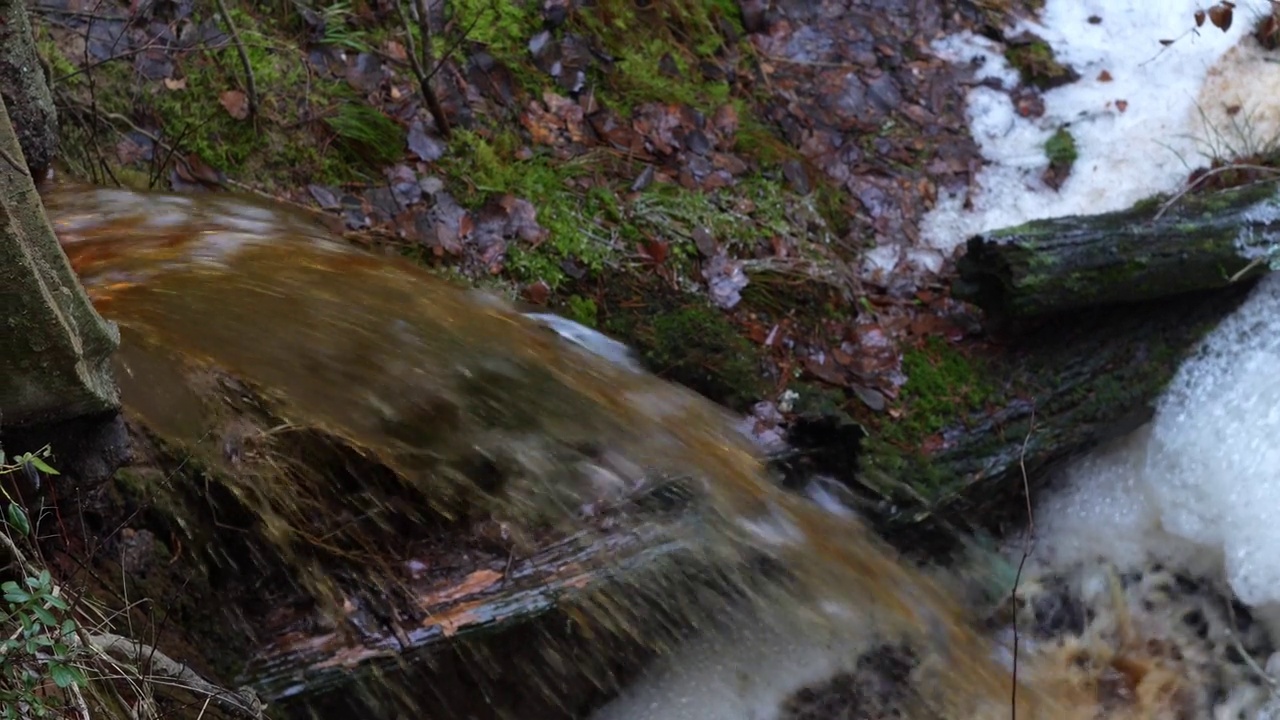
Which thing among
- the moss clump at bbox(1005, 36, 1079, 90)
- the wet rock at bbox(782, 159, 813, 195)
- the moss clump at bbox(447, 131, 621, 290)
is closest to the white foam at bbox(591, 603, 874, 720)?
the moss clump at bbox(447, 131, 621, 290)

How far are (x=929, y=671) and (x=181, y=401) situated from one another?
2.65 metres

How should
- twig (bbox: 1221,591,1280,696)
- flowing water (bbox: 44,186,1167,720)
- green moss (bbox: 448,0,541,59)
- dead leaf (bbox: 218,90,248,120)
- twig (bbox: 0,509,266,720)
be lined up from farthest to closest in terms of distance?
green moss (bbox: 448,0,541,59) < dead leaf (bbox: 218,90,248,120) < twig (bbox: 1221,591,1280,696) < flowing water (bbox: 44,186,1167,720) < twig (bbox: 0,509,266,720)

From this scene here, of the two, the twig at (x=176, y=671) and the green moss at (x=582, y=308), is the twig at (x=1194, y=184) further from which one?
the twig at (x=176, y=671)

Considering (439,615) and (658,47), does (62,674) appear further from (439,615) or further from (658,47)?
(658,47)

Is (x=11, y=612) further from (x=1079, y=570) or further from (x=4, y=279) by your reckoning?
(x=1079, y=570)

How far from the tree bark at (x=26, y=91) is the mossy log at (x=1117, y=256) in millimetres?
3440

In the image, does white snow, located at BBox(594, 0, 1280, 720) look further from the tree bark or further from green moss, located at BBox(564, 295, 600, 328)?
the tree bark

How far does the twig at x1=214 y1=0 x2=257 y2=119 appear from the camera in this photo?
3.63 meters

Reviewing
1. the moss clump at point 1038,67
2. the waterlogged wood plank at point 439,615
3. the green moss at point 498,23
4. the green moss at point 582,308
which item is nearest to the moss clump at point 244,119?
the green moss at point 498,23

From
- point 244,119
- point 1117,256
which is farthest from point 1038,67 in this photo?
point 244,119

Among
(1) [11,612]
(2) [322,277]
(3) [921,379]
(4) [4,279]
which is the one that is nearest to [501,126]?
(2) [322,277]

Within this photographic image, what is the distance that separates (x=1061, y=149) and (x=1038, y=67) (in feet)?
2.11

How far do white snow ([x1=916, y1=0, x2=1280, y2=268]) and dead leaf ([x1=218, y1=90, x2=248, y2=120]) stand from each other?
3.13 meters

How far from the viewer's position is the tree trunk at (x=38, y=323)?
6.05ft
